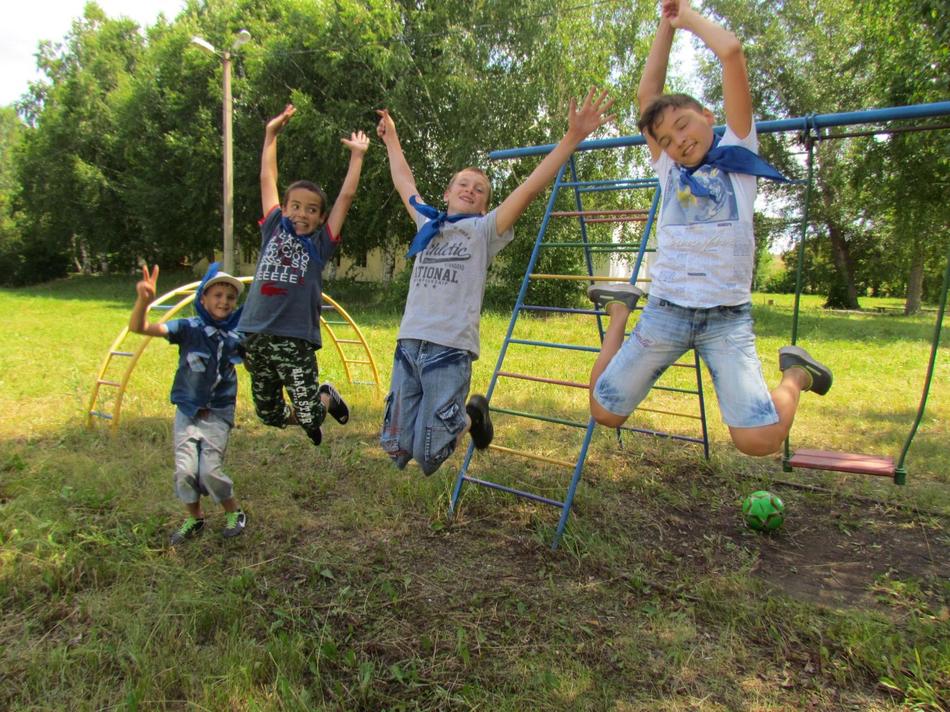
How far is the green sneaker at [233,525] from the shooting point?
313cm

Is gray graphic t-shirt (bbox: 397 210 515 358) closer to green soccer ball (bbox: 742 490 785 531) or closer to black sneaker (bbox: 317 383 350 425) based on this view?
black sneaker (bbox: 317 383 350 425)

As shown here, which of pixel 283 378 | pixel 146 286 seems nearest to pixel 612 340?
pixel 283 378

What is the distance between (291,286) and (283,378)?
0.50m

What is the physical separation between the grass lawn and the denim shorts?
77 centimetres

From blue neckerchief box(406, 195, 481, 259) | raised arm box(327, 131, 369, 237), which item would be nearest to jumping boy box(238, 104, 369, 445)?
raised arm box(327, 131, 369, 237)

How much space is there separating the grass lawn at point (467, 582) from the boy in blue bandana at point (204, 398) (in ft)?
0.59

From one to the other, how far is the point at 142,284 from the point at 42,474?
6.33ft

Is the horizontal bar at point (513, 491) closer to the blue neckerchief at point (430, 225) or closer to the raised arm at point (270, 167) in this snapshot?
the blue neckerchief at point (430, 225)

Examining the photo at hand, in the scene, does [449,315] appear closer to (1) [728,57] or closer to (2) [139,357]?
(1) [728,57]

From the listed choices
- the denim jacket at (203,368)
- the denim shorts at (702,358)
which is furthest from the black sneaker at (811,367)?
the denim jacket at (203,368)

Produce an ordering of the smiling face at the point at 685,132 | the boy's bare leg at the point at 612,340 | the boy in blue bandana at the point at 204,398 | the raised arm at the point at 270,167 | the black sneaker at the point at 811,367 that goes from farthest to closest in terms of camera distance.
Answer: the raised arm at the point at 270,167 → the boy in blue bandana at the point at 204,398 → the boy's bare leg at the point at 612,340 → the black sneaker at the point at 811,367 → the smiling face at the point at 685,132

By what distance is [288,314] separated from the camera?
3195 millimetres

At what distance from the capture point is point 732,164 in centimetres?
255

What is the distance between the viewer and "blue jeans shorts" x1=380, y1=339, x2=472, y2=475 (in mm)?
2889
